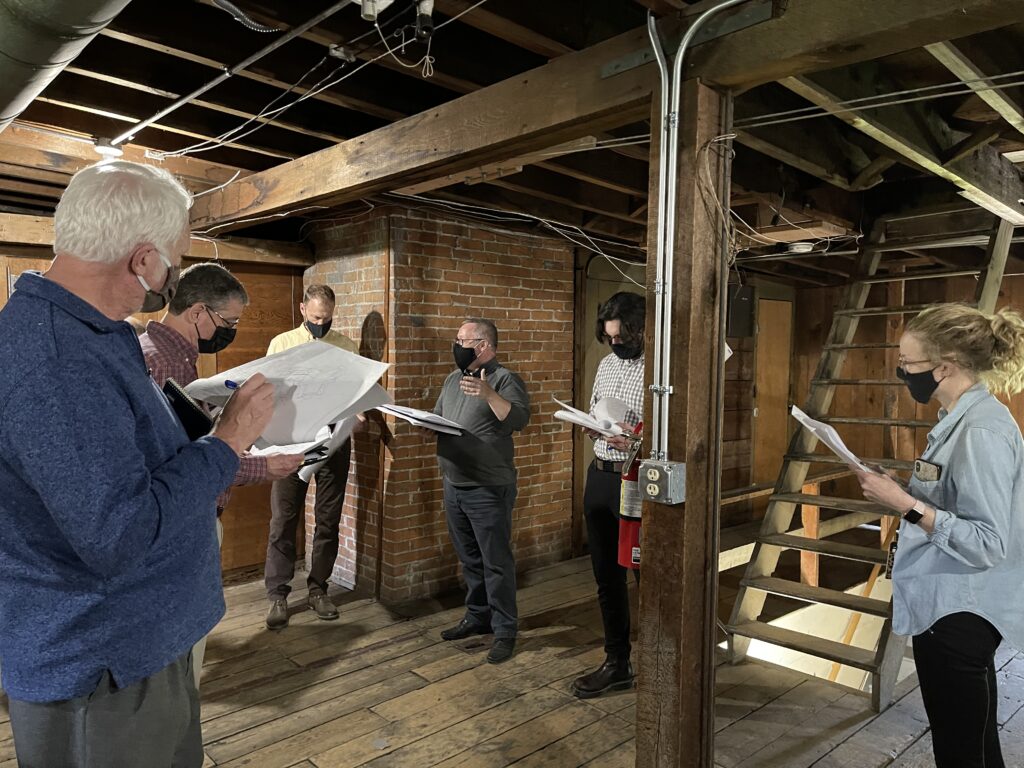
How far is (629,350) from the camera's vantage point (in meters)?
2.96

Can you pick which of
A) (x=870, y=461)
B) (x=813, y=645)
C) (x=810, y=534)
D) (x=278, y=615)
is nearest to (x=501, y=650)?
(x=278, y=615)

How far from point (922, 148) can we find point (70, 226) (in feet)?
9.71

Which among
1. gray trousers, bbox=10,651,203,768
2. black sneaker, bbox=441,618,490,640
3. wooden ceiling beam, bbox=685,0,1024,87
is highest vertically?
wooden ceiling beam, bbox=685,0,1024,87

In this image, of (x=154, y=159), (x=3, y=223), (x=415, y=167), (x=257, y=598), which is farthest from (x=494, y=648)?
(x=3, y=223)

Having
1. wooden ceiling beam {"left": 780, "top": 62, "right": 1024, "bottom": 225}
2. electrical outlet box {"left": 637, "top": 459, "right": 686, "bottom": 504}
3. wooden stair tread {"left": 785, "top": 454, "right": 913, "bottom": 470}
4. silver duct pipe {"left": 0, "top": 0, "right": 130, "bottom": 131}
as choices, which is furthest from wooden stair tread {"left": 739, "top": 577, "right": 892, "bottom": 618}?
silver duct pipe {"left": 0, "top": 0, "right": 130, "bottom": 131}

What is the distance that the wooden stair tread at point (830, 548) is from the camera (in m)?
3.02

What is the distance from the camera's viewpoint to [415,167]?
2518mm

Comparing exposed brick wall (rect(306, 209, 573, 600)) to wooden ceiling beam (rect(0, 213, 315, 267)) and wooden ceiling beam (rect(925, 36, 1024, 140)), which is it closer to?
wooden ceiling beam (rect(0, 213, 315, 267))

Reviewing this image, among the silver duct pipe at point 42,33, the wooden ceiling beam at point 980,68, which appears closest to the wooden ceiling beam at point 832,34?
the wooden ceiling beam at point 980,68

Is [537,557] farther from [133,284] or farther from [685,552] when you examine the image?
[133,284]

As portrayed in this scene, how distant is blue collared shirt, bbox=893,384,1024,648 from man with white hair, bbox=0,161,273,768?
5.61 feet

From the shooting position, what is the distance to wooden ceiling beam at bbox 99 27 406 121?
2.12 m

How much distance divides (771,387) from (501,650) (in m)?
5.04

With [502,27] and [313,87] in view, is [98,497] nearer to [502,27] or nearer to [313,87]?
[502,27]
